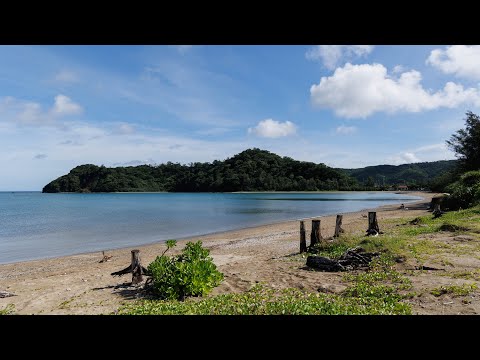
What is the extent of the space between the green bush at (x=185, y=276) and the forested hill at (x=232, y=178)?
145607 millimetres

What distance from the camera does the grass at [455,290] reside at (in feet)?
23.1

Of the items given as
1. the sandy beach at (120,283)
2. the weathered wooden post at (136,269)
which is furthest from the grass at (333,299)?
the weathered wooden post at (136,269)

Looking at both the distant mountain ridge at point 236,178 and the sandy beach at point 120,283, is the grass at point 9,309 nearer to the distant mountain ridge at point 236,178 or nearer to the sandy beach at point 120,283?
the sandy beach at point 120,283

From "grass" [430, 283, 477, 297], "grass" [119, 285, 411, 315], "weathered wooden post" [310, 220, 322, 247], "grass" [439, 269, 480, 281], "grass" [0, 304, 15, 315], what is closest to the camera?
"grass" [119, 285, 411, 315]

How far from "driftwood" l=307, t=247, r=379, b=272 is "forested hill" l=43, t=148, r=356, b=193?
142376 millimetres

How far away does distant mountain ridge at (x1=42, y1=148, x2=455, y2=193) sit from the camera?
505ft

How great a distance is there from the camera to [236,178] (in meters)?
164

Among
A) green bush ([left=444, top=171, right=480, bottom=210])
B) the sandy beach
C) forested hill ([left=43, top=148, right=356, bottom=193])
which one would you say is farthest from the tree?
forested hill ([left=43, top=148, right=356, bottom=193])

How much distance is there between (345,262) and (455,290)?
349cm

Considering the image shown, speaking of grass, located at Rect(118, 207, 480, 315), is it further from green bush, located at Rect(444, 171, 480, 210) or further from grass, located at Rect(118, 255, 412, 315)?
green bush, located at Rect(444, 171, 480, 210)
